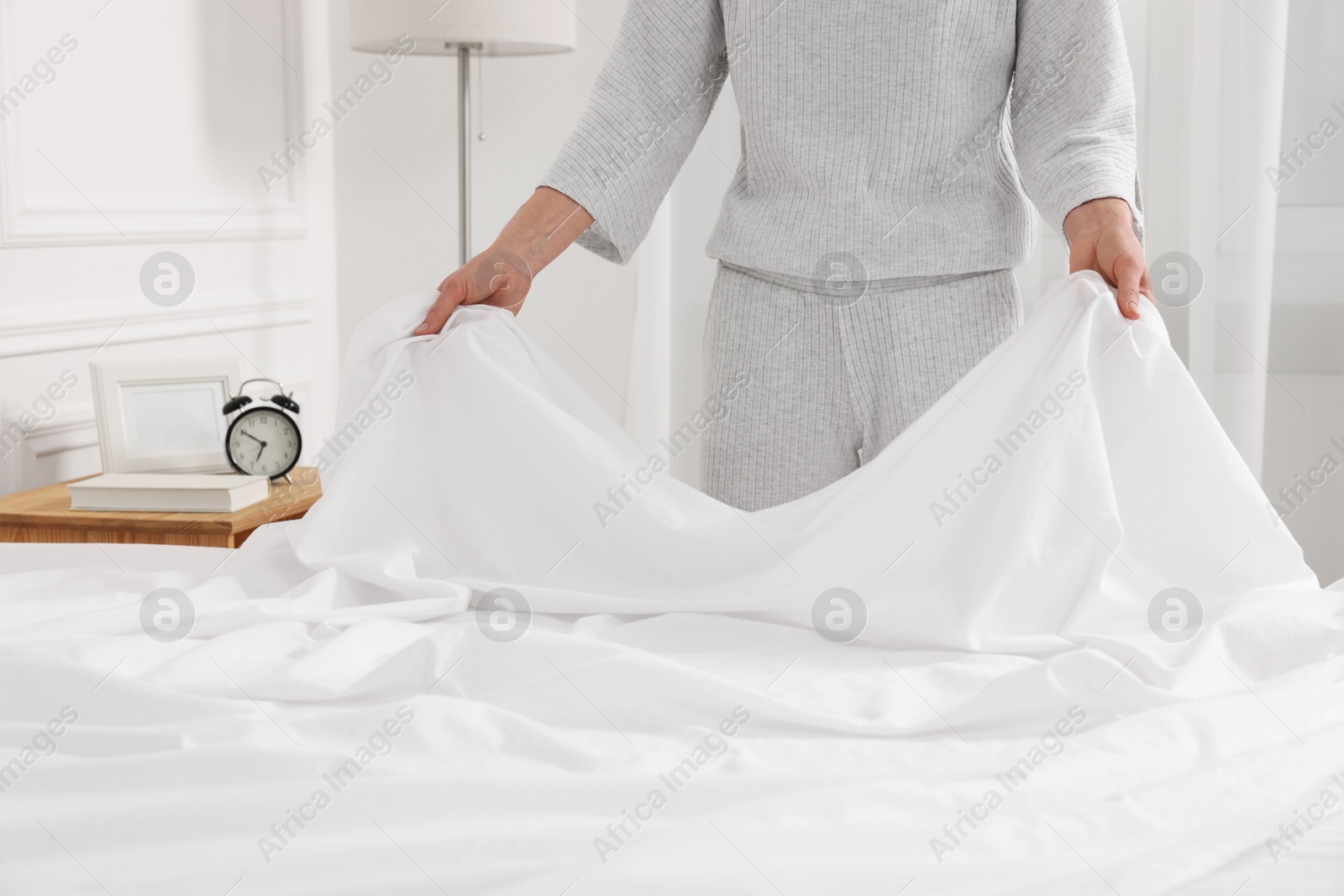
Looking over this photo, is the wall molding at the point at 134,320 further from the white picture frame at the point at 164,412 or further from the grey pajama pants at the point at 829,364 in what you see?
the grey pajama pants at the point at 829,364

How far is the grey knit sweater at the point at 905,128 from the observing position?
1374mm

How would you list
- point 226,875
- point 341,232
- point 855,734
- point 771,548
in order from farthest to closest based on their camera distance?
1. point 341,232
2. point 771,548
3. point 855,734
4. point 226,875

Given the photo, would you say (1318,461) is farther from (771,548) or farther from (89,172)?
(89,172)

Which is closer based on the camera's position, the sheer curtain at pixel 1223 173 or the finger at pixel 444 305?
the finger at pixel 444 305

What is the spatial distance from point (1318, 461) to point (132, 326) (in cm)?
224

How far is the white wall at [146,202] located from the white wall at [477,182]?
0.14 metres

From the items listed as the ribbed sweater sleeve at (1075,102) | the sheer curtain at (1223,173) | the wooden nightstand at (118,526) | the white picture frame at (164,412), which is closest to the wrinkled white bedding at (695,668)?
the ribbed sweater sleeve at (1075,102)

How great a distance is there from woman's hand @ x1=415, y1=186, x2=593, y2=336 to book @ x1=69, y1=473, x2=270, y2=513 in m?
0.70

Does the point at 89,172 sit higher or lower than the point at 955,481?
higher

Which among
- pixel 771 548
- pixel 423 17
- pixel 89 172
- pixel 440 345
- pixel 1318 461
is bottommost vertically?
pixel 1318 461

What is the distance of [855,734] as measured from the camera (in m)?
0.82

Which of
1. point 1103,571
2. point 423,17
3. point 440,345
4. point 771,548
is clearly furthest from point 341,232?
point 1103,571

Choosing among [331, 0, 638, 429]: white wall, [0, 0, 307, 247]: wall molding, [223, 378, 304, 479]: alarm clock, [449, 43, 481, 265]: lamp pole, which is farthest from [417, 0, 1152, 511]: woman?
[331, 0, 638, 429]: white wall

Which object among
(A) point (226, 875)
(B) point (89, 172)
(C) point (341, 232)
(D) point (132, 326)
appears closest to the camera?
(A) point (226, 875)
